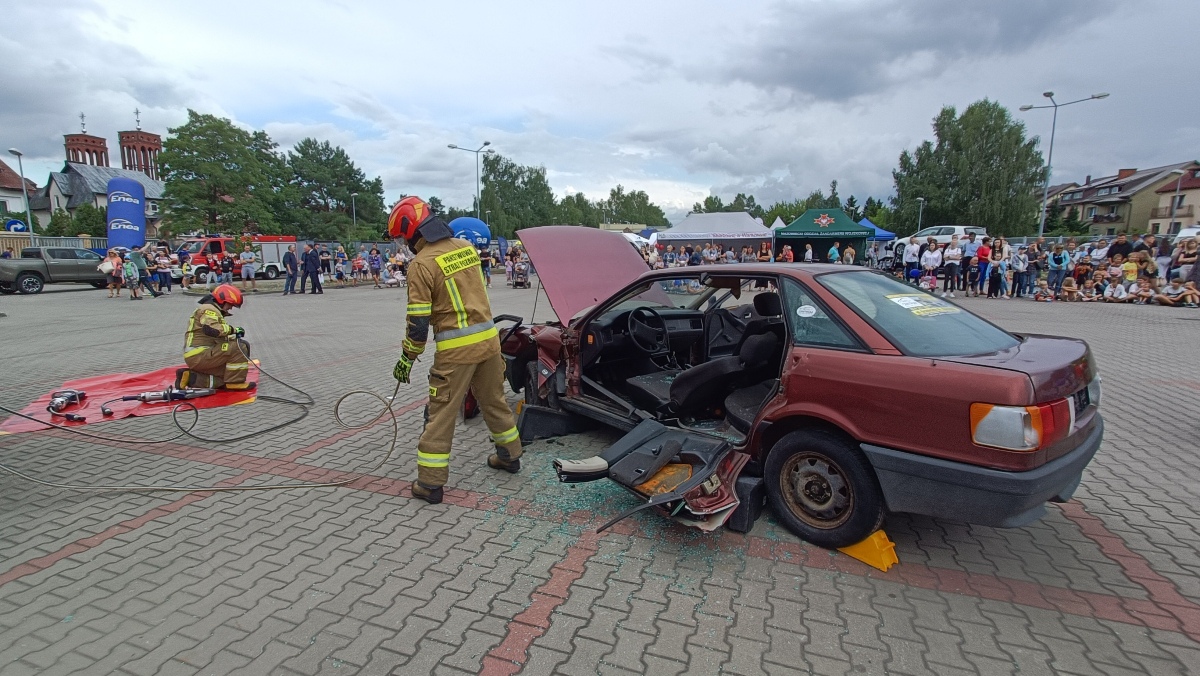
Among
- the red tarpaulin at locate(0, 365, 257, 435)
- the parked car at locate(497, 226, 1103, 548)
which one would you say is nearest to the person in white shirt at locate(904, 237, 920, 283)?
the parked car at locate(497, 226, 1103, 548)

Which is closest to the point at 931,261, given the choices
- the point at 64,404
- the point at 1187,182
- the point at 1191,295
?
the point at 1191,295

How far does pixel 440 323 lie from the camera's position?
3660 mm

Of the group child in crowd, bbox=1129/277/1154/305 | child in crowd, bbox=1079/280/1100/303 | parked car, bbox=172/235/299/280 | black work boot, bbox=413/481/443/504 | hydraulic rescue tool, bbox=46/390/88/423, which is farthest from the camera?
parked car, bbox=172/235/299/280

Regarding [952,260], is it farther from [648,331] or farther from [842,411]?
[842,411]

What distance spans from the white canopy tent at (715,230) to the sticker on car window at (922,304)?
89.5 ft

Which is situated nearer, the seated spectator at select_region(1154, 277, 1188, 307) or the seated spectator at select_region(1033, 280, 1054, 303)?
the seated spectator at select_region(1154, 277, 1188, 307)

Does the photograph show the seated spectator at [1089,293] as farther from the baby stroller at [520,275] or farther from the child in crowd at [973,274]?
the baby stroller at [520,275]

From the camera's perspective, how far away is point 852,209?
74438mm

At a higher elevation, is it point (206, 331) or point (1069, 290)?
point (206, 331)

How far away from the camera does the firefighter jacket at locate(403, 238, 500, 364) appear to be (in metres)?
3.50

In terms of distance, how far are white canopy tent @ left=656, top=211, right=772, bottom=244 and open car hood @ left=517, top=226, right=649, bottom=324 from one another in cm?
2584

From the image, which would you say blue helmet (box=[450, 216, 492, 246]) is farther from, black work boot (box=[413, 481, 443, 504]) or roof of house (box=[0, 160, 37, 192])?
roof of house (box=[0, 160, 37, 192])

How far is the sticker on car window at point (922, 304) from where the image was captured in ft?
10.2

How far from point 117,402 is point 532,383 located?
4444 mm
